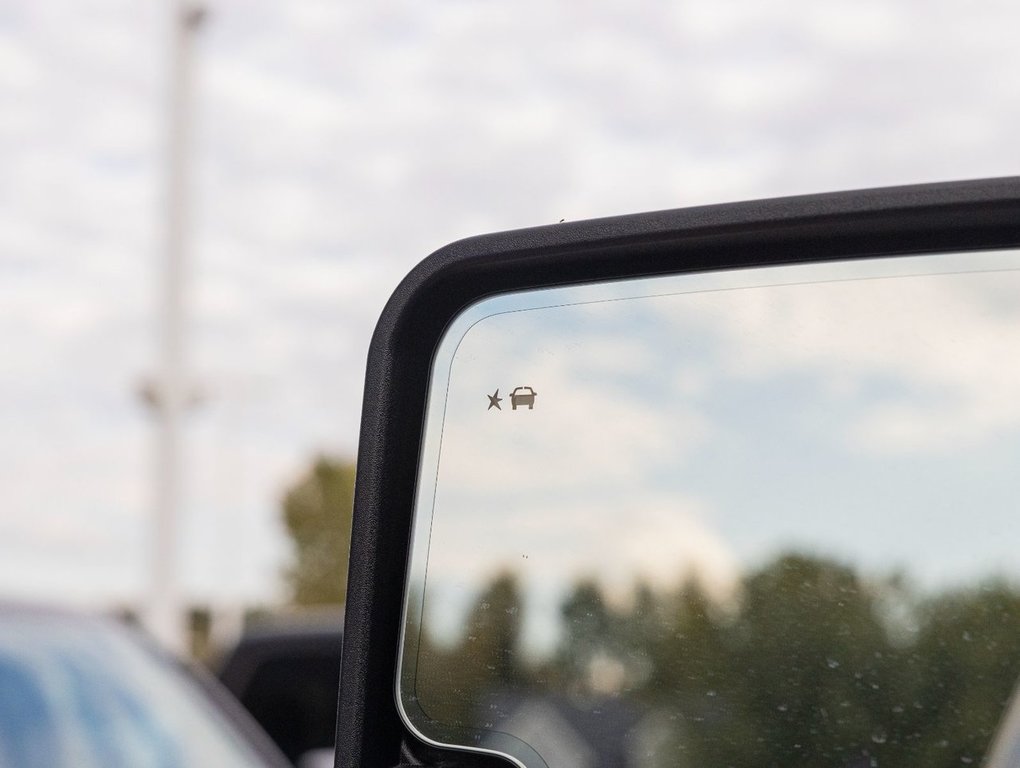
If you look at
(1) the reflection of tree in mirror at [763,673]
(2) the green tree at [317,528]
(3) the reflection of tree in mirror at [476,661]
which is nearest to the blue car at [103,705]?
A: (3) the reflection of tree in mirror at [476,661]

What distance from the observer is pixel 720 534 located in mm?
1723

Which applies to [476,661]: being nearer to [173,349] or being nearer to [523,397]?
[523,397]

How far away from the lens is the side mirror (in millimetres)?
1604

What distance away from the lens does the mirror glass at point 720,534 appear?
5.25 feet

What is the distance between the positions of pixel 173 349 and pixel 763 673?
1357 centimetres

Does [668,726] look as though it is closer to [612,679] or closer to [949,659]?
[612,679]

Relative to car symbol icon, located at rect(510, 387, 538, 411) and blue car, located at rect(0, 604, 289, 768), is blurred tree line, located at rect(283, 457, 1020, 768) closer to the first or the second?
car symbol icon, located at rect(510, 387, 538, 411)

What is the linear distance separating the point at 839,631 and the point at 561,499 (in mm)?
411

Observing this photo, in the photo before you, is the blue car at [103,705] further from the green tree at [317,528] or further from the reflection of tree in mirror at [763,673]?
the green tree at [317,528]

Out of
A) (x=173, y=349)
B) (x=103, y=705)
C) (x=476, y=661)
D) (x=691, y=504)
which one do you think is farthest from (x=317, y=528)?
(x=691, y=504)

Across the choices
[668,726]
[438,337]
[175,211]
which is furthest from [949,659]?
[175,211]

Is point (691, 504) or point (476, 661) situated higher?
point (691, 504)

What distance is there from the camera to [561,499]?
1.85m

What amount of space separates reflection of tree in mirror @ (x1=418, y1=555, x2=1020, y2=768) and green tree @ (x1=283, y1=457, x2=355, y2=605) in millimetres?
54302
